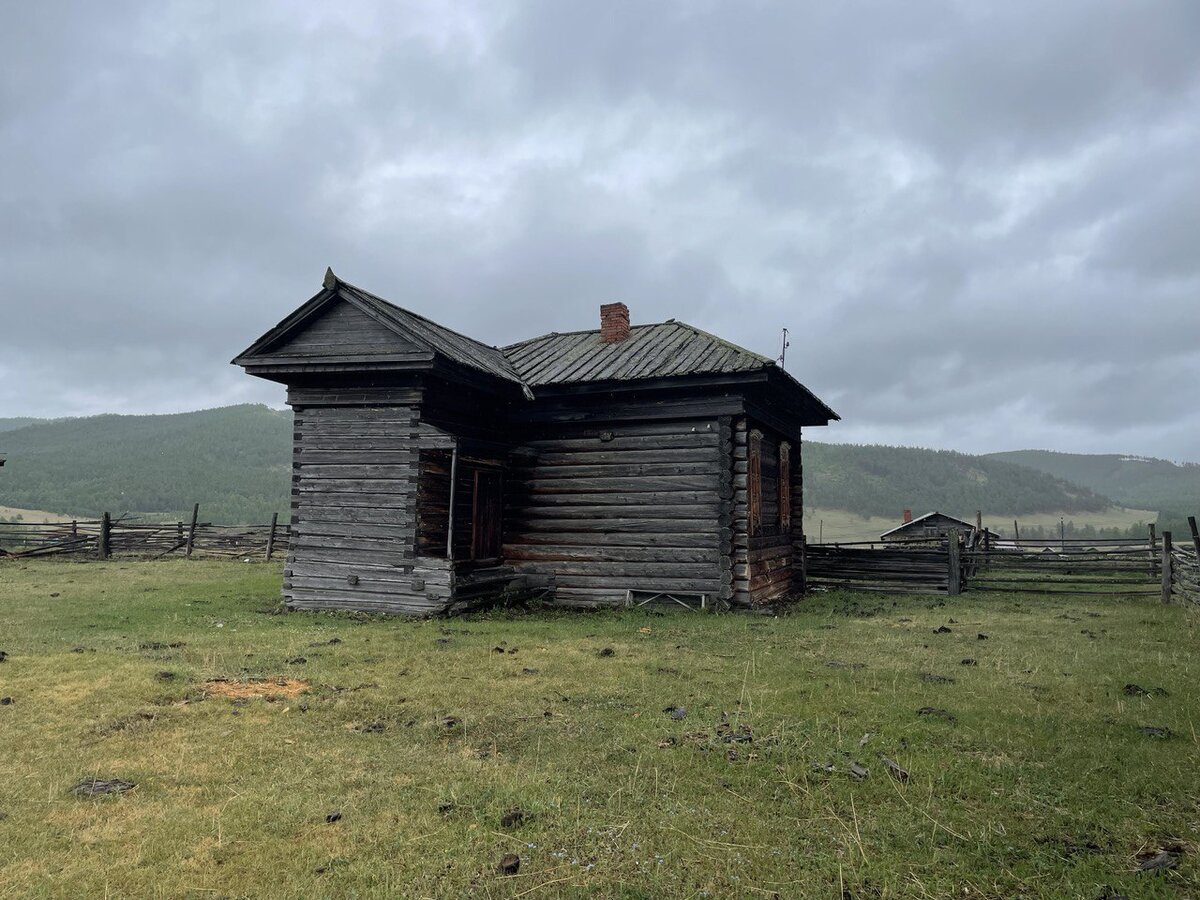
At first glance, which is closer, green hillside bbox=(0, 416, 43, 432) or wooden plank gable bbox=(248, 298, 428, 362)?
wooden plank gable bbox=(248, 298, 428, 362)

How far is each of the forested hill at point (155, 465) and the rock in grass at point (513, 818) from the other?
68382mm

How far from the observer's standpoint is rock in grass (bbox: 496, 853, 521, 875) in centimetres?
392

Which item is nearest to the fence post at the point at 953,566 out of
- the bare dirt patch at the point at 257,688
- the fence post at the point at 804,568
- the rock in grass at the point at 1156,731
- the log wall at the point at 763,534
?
the fence post at the point at 804,568

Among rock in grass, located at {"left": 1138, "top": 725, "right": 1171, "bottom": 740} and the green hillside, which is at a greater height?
the green hillside

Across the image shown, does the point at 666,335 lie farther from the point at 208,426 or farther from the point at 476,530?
the point at 208,426

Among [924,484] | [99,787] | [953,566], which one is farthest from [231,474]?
[924,484]

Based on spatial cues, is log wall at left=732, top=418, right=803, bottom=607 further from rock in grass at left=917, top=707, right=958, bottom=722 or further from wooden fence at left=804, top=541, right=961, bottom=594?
rock in grass at left=917, top=707, right=958, bottom=722

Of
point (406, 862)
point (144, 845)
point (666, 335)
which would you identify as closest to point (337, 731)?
point (144, 845)

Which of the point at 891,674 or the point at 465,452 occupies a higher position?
the point at 465,452

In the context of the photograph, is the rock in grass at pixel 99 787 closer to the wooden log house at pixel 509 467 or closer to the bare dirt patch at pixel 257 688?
the bare dirt patch at pixel 257 688

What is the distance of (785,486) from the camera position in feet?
65.9

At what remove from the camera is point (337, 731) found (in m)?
6.52

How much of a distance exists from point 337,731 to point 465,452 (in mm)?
8931

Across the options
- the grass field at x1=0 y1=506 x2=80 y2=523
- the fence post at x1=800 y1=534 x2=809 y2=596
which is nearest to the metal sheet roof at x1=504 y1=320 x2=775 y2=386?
the fence post at x1=800 y1=534 x2=809 y2=596
